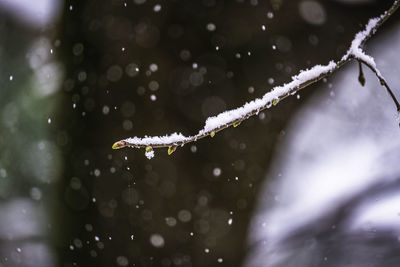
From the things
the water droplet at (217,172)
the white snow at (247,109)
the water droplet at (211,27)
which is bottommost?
the white snow at (247,109)

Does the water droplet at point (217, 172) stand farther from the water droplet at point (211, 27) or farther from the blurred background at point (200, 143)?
the water droplet at point (211, 27)

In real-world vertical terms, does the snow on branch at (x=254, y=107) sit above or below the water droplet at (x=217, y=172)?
below

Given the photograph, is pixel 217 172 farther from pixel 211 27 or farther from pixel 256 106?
pixel 256 106

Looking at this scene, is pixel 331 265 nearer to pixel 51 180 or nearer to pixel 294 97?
pixel 294 97

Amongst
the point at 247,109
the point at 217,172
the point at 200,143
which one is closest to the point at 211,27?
→ the point at 200,143

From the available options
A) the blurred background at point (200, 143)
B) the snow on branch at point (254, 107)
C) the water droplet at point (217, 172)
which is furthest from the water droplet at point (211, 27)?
the snow on branch at point (254, 107)

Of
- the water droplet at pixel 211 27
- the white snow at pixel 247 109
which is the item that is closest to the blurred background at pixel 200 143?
the water droplet at pixel 211 27

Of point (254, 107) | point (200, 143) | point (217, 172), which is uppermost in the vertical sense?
point (200, 143)

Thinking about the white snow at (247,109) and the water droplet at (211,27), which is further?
the water droplet at (211,27)
